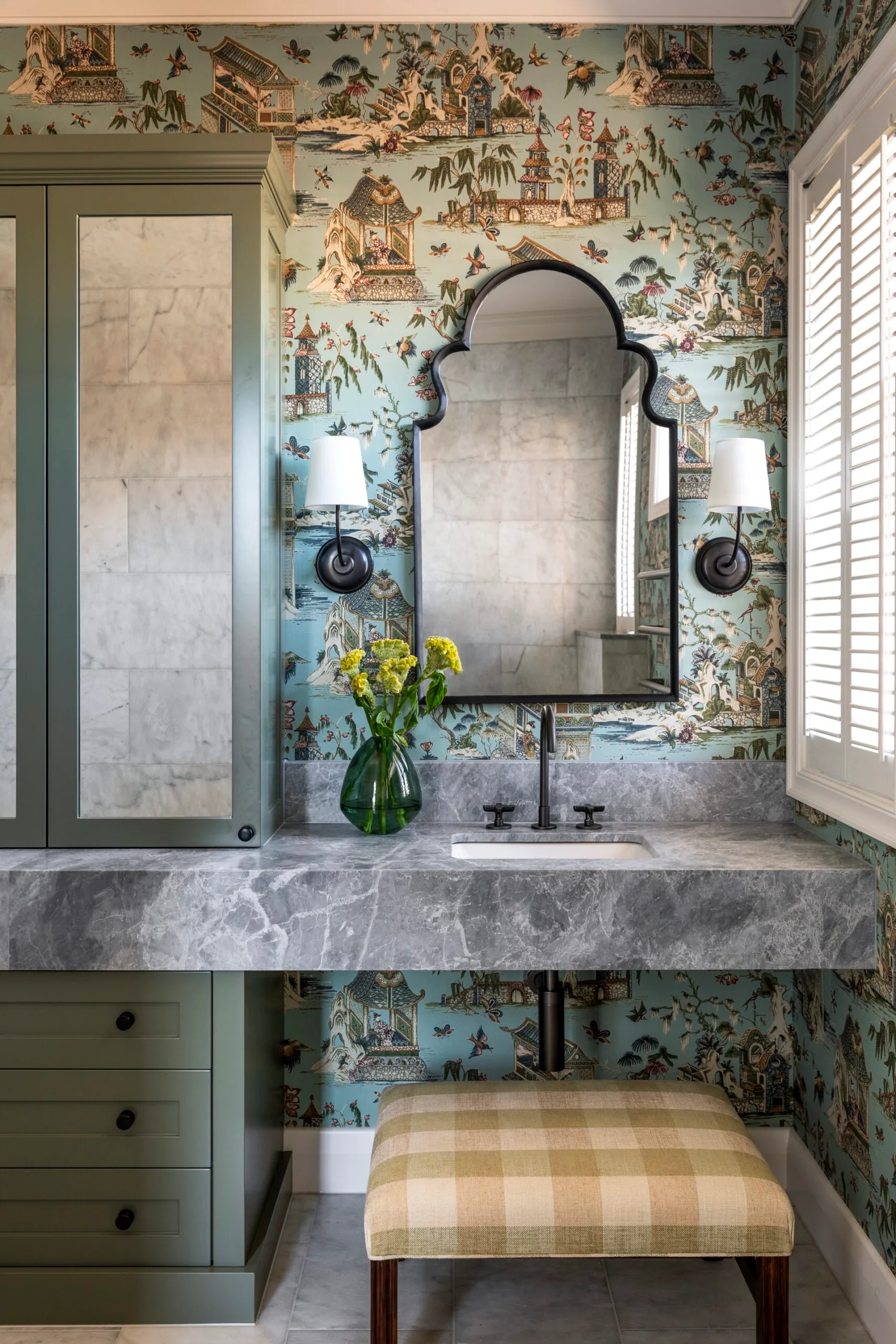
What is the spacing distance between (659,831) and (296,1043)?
107cm

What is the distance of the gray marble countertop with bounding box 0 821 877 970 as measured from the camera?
1.98m

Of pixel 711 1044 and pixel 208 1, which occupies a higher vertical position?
pixel 208 1

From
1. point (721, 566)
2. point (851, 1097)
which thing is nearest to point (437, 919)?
point (851, 1097)

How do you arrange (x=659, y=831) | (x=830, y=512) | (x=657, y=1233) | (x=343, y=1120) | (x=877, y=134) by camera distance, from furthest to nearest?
(x=343, y=1120) < (x=659, y=831) < (x=830, y=512) < (x=877, y=134) < (x=657, y=1233)

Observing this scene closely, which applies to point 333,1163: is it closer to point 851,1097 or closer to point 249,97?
point 851,1097

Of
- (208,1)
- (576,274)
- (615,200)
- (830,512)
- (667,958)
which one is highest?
(208,1)

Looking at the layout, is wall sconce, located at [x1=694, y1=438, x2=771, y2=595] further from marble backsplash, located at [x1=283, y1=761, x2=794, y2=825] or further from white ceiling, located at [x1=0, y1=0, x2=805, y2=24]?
white ceiling, located at [x1=0, y1=0, x2=805, y2=24]

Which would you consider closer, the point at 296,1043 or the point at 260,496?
the point at 260,496

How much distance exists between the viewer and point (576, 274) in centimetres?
249

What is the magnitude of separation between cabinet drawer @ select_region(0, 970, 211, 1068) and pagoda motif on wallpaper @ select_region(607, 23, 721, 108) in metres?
2.32

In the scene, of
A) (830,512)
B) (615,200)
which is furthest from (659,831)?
(615,200)

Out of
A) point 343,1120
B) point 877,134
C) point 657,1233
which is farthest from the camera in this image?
point 343,1120

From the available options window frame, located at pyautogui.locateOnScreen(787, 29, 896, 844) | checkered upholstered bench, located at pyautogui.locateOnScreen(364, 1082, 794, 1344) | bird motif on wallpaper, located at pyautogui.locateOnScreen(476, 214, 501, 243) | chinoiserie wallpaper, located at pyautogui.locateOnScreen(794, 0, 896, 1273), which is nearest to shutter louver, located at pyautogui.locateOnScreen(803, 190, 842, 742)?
window frame, located at pyautogui.locateOnScreen(787, 29, 896, 844)

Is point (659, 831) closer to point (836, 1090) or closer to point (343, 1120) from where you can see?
point (836, 1090)
